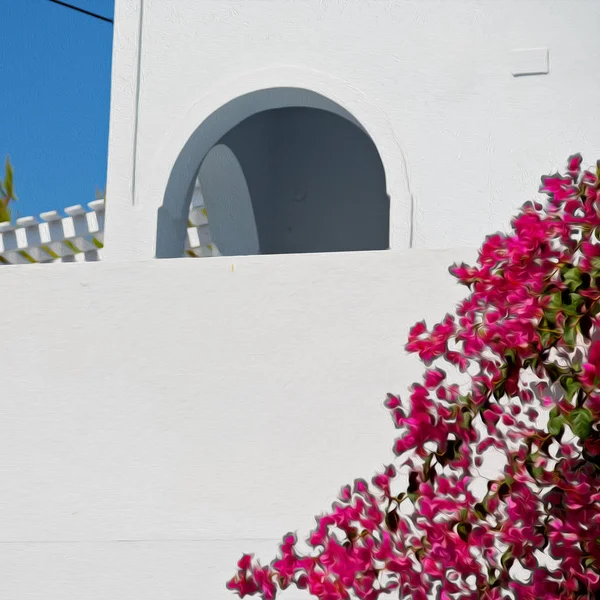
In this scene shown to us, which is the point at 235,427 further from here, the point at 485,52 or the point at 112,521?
the point at 485,52

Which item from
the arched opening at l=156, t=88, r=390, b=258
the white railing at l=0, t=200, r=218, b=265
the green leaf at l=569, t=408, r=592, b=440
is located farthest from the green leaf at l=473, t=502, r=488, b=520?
the white railing at l=0, t=200, r=218, b=265

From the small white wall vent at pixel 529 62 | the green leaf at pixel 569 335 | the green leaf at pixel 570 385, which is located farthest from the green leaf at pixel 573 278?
the small white wall vent at pixel 529 62

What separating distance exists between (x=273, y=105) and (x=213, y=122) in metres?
0.38

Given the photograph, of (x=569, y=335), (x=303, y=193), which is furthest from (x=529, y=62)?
(x=303, y=193)

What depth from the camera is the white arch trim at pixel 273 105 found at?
16.5ft

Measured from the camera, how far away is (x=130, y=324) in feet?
13.3

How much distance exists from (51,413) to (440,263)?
186 cm

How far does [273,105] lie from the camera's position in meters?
5.38

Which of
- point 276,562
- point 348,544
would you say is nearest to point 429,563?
point 348,544

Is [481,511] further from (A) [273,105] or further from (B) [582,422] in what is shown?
(A) [273,105]

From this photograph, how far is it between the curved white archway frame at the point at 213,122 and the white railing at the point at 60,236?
3.92m

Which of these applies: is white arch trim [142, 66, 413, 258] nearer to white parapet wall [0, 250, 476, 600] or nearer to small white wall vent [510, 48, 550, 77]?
small white wall vent [510, 48, 550, 77]

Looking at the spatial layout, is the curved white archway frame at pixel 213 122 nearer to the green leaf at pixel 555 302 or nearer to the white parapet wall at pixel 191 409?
the white parapet wall at pixel 191 409

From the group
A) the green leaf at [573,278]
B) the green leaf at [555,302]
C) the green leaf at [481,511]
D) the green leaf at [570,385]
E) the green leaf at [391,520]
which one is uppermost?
the green leaf at [573,278]
